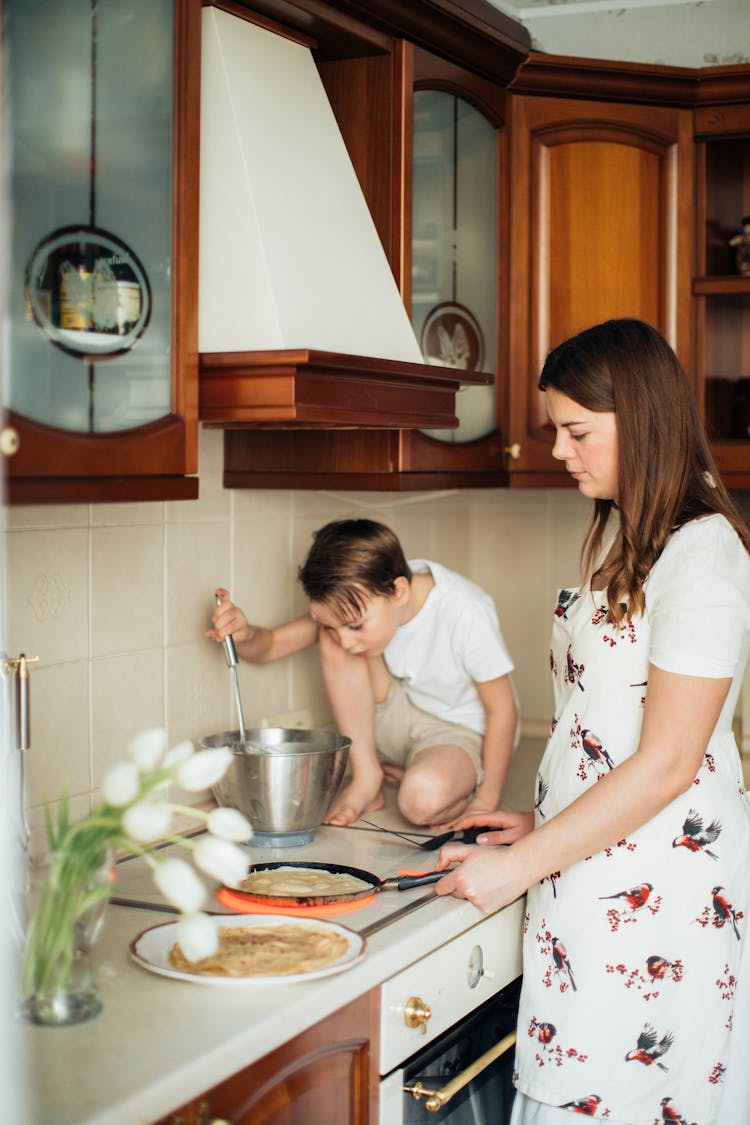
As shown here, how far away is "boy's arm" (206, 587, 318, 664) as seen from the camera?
1.97 meters

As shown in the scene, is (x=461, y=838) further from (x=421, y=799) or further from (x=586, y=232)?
(x=586, y=232)

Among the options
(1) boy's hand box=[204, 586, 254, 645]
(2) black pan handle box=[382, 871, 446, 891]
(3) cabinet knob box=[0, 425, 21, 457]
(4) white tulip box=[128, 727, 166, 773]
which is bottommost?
(2) black pan handle box=[382, 871, 446, 891]

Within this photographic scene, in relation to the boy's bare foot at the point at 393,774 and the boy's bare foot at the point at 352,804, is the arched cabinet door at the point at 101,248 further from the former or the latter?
the boy's bare foot at the point at 393,774

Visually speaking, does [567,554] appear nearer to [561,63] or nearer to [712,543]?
[561,63]

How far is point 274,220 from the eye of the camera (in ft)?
5.34

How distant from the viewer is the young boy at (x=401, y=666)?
6.54 ft

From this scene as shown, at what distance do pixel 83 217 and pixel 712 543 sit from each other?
0.79 m

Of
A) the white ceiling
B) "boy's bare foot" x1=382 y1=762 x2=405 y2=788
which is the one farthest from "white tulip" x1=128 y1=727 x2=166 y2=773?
the white ceiling

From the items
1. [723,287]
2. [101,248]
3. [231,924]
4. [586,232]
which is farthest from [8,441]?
[723,287]

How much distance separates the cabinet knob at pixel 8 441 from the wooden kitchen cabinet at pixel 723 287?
1.53m

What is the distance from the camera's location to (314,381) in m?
1.57

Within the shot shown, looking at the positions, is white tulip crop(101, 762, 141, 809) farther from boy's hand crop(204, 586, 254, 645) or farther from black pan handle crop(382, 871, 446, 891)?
boy's hand crop(204, 586, 254, 645)

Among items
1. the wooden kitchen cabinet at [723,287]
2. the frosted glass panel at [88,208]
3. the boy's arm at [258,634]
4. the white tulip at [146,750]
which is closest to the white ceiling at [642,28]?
the wooden kitchen cabinet at [723,287]

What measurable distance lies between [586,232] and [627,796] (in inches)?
49.9
